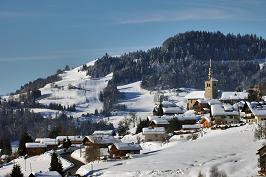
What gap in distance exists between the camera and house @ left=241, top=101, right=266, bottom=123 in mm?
103000

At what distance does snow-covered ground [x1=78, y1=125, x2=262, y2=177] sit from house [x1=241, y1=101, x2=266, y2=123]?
7.26m

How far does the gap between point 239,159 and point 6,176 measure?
33.2 meters

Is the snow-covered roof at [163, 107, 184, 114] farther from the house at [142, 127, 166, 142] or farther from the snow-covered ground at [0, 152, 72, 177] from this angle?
the snow-covered ground at [0, 152, 72, 177]

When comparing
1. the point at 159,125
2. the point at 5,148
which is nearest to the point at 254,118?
the point at 159,125

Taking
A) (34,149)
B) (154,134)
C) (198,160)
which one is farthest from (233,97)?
(198,160)

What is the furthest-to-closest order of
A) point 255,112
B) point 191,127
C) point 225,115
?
point 225,115 < point 191,127 < point 255,112

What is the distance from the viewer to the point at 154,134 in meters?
112

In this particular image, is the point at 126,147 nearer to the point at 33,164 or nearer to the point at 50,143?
the point at 33,164

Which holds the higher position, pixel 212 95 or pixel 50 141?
pixel 212 95

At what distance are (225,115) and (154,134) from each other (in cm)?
1351

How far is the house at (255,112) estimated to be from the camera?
103m

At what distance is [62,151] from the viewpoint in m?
116

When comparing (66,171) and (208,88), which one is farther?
(208,88)

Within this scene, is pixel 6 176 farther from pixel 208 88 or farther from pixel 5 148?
pixel 208 88
